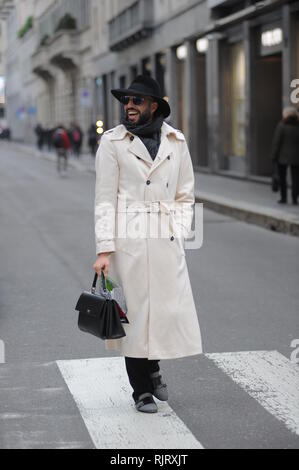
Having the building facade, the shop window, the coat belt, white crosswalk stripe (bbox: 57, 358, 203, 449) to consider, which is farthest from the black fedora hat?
the building facade

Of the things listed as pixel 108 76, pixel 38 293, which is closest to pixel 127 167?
pixel 38 293

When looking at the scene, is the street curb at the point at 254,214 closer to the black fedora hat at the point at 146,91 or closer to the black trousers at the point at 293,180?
the black trousers at the point at 293,180

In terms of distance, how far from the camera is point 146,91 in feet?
18.5

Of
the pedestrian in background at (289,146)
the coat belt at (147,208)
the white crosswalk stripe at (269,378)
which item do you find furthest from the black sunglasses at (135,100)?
the pedestrian in background at (289,146)

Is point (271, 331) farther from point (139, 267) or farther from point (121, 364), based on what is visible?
point (139, 267)

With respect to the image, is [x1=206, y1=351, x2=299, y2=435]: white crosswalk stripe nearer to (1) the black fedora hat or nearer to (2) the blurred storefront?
(1) the black fedora hat

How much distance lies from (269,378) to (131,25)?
35315 mm

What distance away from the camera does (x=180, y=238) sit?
575 centimetres

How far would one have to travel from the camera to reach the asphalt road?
5.48 m

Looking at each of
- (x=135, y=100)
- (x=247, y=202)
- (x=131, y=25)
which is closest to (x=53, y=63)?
(x=131, y=25)

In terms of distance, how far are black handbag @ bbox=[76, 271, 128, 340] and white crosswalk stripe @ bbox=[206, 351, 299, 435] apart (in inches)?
39.7

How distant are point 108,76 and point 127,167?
4350 centimetres

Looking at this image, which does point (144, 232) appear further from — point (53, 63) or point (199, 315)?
point (53, 63)

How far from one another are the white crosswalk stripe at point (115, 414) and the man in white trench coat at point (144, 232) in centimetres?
16
